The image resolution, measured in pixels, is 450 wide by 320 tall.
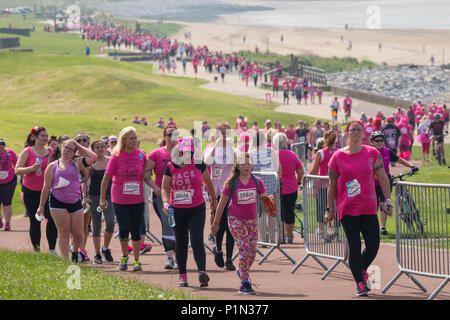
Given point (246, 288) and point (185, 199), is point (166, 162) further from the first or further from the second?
point (246, 288)

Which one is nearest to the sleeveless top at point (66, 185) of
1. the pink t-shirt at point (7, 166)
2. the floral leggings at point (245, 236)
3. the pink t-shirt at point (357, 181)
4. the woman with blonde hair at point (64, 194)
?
the woman with blonde hair at point (64, 194)

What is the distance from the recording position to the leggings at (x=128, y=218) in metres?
11.0

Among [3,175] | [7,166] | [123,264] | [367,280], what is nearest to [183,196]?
[123,264]

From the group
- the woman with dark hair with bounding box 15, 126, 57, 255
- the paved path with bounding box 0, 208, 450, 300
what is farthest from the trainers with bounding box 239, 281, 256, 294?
the woman with dark hair with bounding box 15, 126, 57, 255

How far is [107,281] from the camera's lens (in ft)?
31.4

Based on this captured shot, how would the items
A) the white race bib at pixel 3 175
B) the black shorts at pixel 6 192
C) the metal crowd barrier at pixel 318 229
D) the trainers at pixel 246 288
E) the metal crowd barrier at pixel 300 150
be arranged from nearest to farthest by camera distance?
the trainers at pixel 246 288 < the metal crowd barrier at pixel 318 229 < the white race bib at pixel 3 175 < the black shorts at pixel 6 192 < the metal crowd barrier at pixel 300 150

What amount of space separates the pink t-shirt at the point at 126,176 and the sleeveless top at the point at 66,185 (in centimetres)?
53

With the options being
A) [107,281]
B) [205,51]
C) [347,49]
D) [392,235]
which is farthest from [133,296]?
[347,49]

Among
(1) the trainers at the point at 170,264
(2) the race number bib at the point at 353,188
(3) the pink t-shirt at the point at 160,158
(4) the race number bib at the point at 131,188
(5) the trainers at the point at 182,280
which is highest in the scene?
(3) the pink t-shirt at the point at 160,158

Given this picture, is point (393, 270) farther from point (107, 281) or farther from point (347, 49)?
point (347, 49)

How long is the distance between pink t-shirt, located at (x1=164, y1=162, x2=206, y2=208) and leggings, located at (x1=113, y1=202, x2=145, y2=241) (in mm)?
1122

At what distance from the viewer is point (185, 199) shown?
10.0 m

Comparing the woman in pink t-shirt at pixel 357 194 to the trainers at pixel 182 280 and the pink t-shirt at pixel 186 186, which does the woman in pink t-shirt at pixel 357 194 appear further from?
the trainers at pixel 182 280

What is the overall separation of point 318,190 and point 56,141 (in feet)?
15.6
